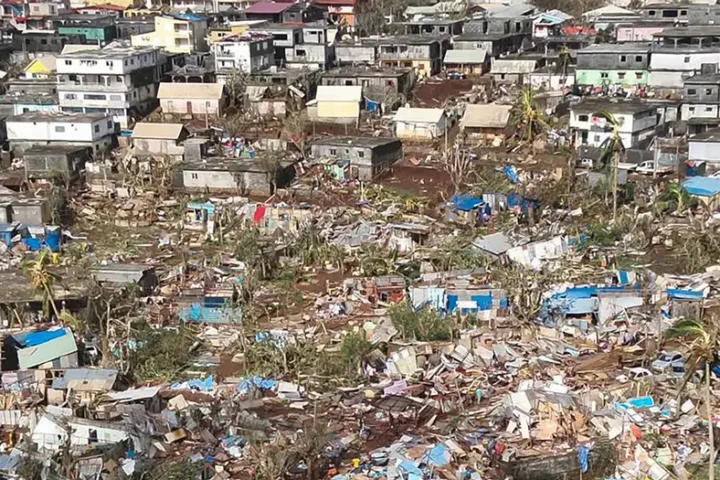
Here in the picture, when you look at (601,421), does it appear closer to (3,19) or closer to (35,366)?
(35,366)

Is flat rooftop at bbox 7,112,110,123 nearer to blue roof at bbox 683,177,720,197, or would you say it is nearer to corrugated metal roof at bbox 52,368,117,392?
corrugated metal roof at bbox 52,368,117,392

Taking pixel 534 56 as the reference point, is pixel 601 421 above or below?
below

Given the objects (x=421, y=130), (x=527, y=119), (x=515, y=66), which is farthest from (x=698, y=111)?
(x=515, y=66)

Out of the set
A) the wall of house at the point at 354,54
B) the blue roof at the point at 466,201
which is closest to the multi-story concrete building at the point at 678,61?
the wall of house at the point at 354,54

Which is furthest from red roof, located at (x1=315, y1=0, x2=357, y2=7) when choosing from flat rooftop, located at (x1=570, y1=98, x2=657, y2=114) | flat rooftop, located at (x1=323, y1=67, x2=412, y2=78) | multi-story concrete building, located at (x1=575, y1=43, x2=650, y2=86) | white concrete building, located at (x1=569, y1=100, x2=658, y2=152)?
white concrete building, located at (x1=569, y1=100, x2=658, y2=152)

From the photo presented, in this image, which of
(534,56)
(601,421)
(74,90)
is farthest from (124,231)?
(534,56)

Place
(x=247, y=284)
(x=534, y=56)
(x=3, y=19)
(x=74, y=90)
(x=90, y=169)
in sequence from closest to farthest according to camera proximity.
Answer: (x=247, y=284), (x=90, y=169), (x=74, y=90), (x=534, y=56), (x=3, y=19)
